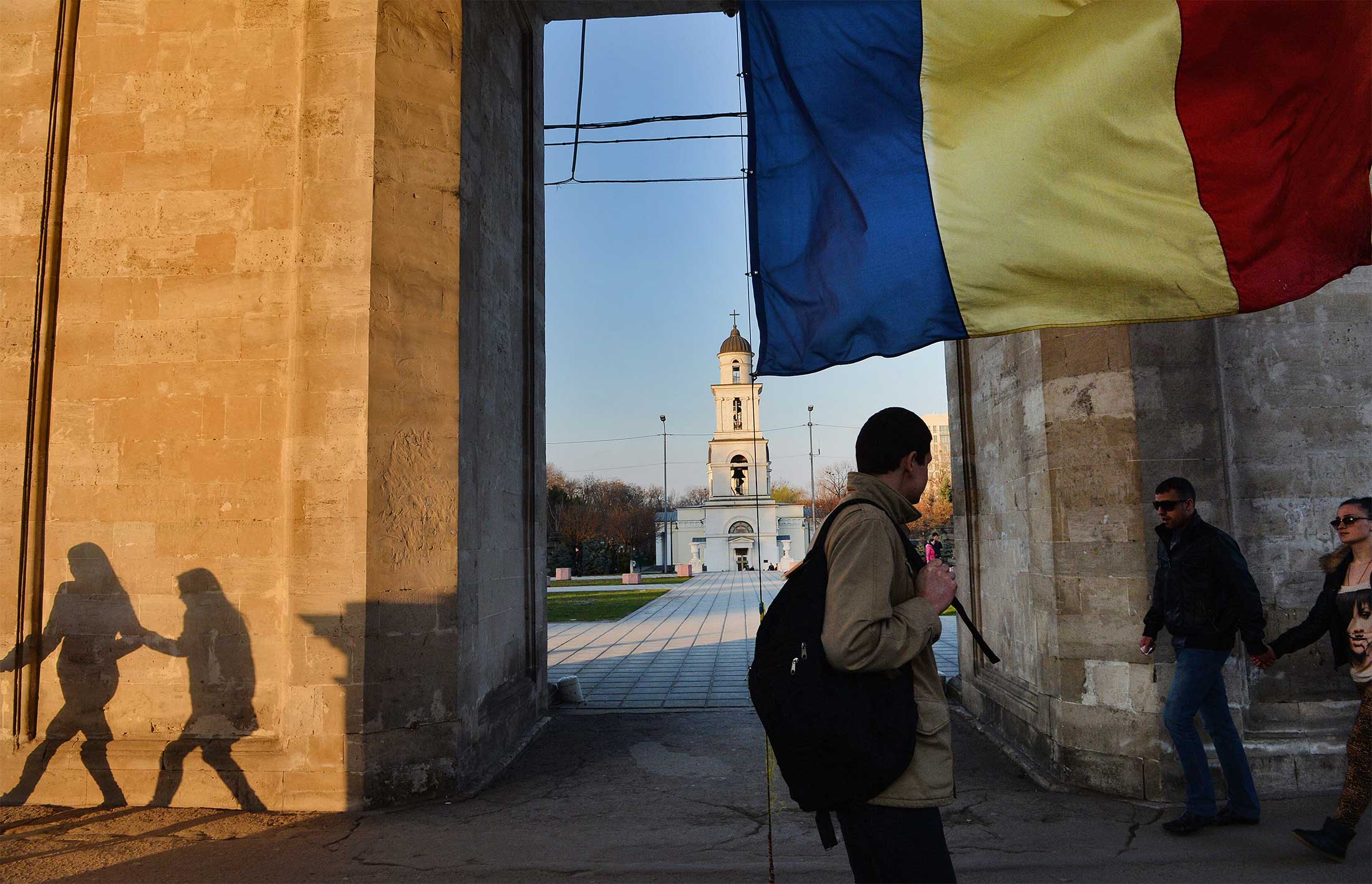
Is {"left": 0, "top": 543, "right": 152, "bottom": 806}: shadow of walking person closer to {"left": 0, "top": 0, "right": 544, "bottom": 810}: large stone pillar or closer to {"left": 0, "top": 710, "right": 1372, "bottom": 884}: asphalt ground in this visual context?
{"left": 0, "top": 0, "right": 544, "bottom": 810}: large stone pillar

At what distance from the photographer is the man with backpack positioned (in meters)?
2.46

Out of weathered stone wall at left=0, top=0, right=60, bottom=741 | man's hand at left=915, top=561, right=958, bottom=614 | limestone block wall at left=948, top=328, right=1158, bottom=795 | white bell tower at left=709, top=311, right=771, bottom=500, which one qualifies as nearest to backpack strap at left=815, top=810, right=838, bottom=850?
man's hand at left=915, top=561, right=958, bottom=614

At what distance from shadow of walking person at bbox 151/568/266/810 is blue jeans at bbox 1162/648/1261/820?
5.99 m

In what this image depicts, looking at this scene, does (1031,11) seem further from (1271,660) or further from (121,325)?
(121,325)

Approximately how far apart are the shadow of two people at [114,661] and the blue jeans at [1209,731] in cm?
599

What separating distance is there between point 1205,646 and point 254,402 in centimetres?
641

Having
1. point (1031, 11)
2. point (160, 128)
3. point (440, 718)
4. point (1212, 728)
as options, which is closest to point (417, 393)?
point (440, 718)

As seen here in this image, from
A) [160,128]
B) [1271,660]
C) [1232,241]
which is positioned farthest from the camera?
[160,128]

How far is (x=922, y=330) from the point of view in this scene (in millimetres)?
3920

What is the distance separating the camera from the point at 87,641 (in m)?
6.20

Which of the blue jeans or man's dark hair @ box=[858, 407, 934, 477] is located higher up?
man's dark hair @ box=[858, 407, 934, 477]

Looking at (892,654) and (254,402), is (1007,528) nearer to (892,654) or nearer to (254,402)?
(892,654)

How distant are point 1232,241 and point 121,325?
7040 millimetres

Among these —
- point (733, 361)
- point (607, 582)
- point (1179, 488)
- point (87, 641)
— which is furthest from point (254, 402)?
point (733, 361)
